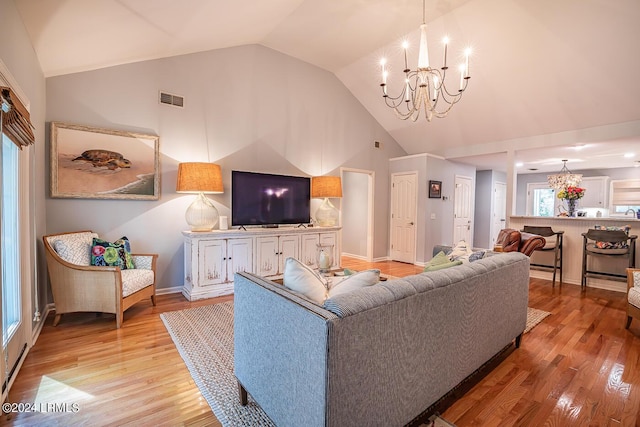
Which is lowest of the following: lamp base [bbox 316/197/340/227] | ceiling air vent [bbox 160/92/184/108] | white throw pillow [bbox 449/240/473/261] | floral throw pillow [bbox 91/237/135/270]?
floral throw pillow [bbox 91/237/135/270]

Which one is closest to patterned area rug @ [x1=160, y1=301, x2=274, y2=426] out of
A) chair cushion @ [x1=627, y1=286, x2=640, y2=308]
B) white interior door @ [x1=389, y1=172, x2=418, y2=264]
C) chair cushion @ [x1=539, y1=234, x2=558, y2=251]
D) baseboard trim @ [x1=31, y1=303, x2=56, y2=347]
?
baseboard trim @ [x1=31, y1=303, x2=56, y2=347]

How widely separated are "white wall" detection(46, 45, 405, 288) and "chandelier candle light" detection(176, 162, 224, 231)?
12.8 inches

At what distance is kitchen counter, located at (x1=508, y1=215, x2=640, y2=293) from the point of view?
14.6ft

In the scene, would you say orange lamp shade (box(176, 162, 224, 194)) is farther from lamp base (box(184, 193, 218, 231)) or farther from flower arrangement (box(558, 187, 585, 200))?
flower arrangement (box(558, 187, 585, 200))

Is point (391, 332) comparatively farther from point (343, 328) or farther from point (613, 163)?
point (613, 163)

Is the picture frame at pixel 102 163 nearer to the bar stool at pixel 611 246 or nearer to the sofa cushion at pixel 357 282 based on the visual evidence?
the sofa cushion at pixel 357 282

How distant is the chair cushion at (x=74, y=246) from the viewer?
115 inches

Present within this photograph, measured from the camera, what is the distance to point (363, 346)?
1.21m

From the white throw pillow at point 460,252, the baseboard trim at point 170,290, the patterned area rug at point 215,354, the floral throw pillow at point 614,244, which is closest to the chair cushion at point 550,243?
the floral throw pillow at point 614,244

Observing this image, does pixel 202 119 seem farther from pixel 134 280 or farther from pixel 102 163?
pixel 134 280

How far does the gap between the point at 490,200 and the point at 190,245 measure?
26.7 ft

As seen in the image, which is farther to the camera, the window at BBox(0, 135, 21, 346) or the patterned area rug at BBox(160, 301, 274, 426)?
the window at BBox(0, 135, 21, 346)

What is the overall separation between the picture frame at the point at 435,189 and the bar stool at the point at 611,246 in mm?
2560

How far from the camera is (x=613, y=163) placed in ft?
24.0
